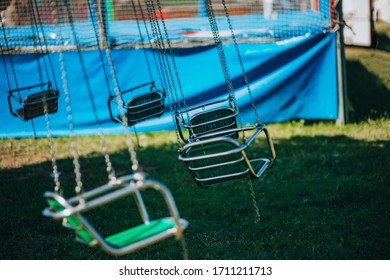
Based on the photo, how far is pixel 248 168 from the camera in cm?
313

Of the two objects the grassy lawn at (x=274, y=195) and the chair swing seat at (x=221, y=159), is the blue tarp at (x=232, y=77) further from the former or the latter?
the chair swing seat at (x=221, y=159)

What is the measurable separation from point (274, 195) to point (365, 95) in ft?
9.60

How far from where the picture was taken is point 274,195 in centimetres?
451

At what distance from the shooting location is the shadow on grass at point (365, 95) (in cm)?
665

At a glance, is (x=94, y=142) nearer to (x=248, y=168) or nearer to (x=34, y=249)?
(x=34, y=249)

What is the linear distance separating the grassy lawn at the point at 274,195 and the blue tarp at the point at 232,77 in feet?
1.14

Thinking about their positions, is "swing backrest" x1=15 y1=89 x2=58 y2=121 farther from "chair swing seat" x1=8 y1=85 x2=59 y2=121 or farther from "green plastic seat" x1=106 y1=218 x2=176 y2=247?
"green plastic seat" x1=106 y1=218 x2=176 y2=247

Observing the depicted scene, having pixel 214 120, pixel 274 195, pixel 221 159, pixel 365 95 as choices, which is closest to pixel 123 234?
pixel 221 159

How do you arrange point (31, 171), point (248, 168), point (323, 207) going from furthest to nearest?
point (31, 171) < point (323, 207) < point (248, 168)

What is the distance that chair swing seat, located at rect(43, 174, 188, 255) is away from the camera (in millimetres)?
2309

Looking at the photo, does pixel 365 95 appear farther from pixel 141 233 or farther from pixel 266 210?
pixel 141 233

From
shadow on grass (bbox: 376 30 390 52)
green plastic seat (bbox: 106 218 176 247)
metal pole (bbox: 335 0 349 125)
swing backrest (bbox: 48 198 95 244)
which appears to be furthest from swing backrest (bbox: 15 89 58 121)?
shadow on grass (bbox: 376 30 390 52)

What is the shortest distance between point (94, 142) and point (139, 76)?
107cm
